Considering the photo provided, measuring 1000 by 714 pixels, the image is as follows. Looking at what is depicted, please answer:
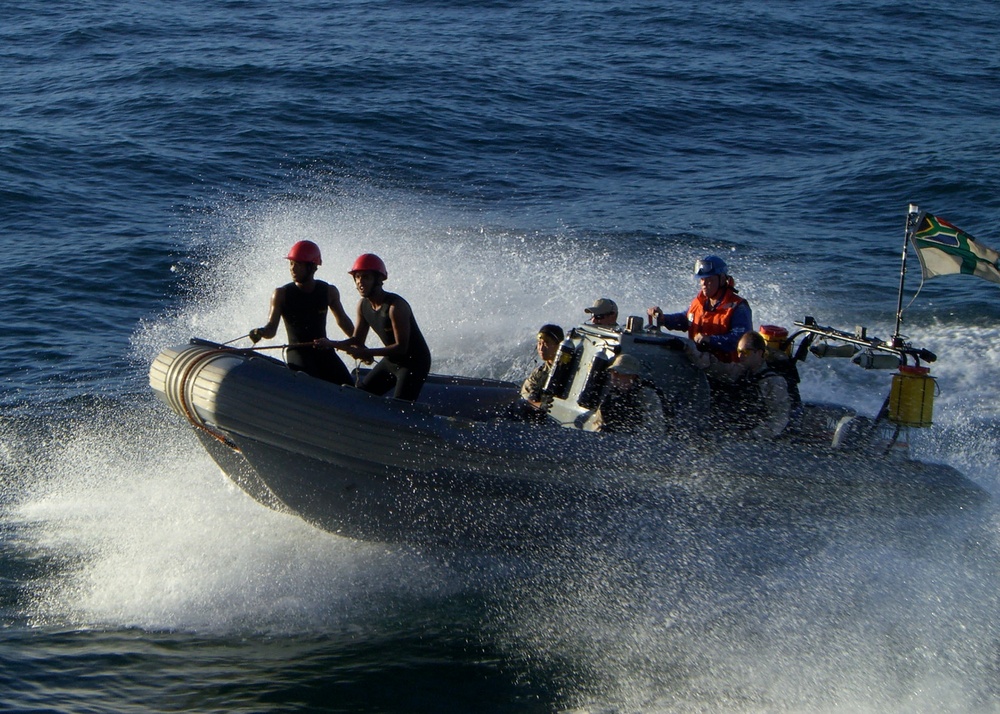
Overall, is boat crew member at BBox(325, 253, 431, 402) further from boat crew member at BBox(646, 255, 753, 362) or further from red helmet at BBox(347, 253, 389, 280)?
boat crew member at BBox(646, 255, 753, 362)

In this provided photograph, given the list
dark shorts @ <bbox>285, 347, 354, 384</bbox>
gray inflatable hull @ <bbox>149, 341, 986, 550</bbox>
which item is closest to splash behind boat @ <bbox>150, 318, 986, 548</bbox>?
gray inflatable hull @ <bbox>149, 341, 986, 550</bbox>

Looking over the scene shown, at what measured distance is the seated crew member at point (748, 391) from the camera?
643 cm

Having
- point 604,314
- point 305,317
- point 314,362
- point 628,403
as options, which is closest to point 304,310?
point 305,317

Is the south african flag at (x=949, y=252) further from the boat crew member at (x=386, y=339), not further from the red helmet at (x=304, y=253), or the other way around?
the red helmet at (x=304, y=253)

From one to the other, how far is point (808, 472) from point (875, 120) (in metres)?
13.3

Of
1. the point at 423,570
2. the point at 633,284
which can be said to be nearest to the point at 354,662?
the point at 423,570

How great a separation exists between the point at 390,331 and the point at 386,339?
0.08 m

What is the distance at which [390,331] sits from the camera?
6543 mm

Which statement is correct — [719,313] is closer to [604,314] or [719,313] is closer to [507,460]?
[604,314]

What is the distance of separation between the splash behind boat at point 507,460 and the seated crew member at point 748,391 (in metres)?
0.10

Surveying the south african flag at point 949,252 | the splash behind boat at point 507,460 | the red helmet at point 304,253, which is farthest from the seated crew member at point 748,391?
the red helmet at point 304,253

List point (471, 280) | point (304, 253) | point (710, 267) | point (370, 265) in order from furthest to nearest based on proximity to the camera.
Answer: point (471, 280) < point (710, 267) < point (304, 253) < point (370, 265)

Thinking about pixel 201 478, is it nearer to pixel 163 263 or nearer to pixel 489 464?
pixel 489 464

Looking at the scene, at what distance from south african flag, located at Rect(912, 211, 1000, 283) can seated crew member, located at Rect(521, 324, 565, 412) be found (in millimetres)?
2329
